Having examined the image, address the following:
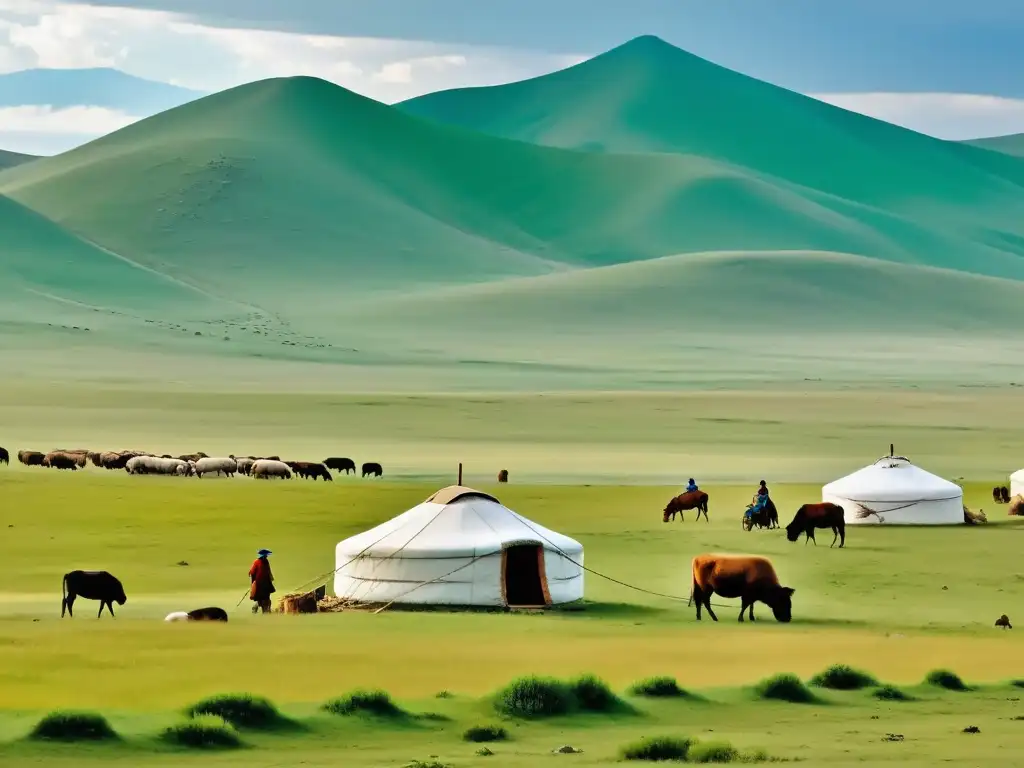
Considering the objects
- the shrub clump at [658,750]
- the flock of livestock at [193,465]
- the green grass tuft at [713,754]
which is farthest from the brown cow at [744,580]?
the flock of livestock at [193,465]

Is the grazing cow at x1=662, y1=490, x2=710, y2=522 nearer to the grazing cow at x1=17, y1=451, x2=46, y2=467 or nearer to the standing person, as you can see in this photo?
the standing person

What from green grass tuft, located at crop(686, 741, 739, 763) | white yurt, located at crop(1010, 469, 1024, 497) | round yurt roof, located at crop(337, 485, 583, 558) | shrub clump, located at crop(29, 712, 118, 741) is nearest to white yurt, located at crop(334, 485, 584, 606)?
round yurt roof, located at crop(337, 485, 583, 558)

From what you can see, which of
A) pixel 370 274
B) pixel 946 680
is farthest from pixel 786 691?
pixel 370 274

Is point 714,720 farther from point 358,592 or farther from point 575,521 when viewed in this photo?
point 575,521

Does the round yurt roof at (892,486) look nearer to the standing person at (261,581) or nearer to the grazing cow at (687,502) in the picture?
the grazing cow at (687,502)

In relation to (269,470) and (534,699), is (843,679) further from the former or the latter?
(269,470)

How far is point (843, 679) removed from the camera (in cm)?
1656

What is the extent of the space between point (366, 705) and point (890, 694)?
13.7ft

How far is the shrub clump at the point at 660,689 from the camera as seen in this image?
15.8 meters

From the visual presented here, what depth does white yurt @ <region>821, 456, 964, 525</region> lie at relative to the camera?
34344mm

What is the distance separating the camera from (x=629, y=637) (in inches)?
822

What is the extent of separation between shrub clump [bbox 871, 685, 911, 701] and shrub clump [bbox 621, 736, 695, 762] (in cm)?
353

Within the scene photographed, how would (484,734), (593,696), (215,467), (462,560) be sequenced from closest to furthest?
(484,734), (593,696), (462,560), (215,467)

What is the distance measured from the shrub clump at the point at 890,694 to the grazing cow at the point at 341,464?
27.3 meters
